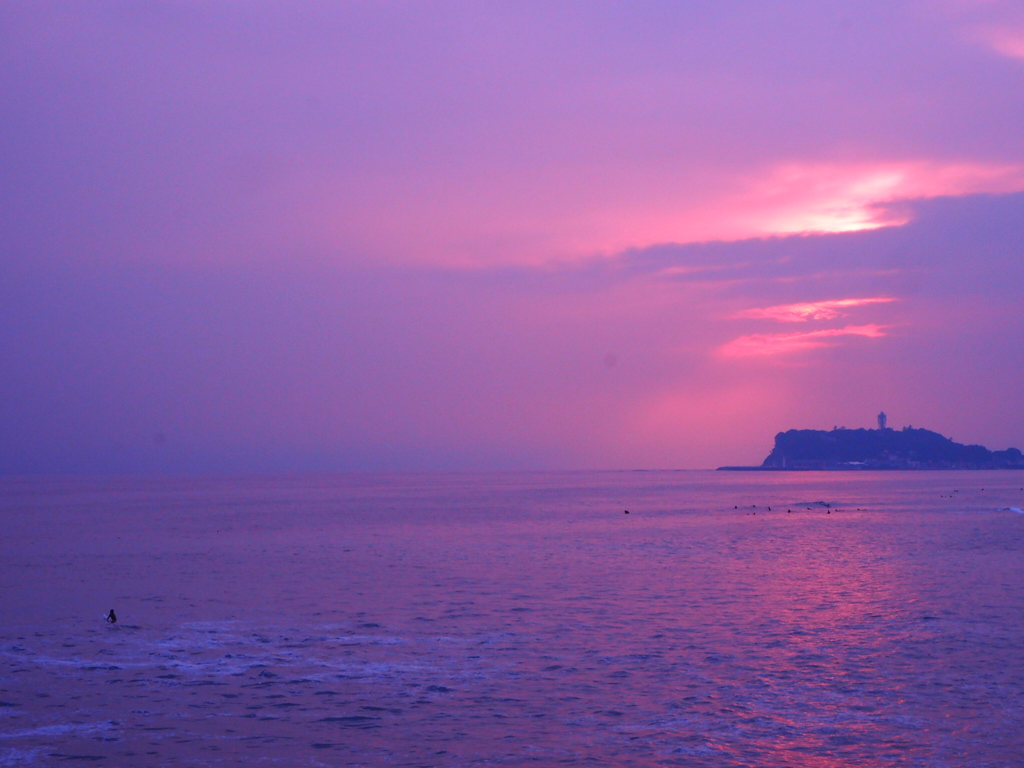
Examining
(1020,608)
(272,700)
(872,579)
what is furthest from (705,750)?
(872,579)

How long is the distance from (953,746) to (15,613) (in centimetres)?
3797

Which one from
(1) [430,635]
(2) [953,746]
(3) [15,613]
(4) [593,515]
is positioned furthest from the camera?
(4) [593,515]

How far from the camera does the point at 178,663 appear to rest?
93.4 ft

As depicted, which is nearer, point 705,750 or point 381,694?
point 705,750

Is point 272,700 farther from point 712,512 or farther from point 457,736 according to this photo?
point 712,512

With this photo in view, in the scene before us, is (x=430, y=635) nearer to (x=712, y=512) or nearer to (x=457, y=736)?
(x=457, y=736)

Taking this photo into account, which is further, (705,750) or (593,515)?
(593,515)

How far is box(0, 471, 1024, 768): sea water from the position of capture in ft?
66.6

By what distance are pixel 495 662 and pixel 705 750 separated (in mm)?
9657

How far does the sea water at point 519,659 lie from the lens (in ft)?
66.6

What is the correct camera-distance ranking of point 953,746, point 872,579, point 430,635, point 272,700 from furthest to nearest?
point 872,579 < point 430,635 < point 272,700 < point 953,746

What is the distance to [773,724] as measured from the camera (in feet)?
70.1

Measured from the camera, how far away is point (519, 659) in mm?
28391

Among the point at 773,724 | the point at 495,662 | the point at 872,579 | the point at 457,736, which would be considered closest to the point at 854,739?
the point at 773,724
